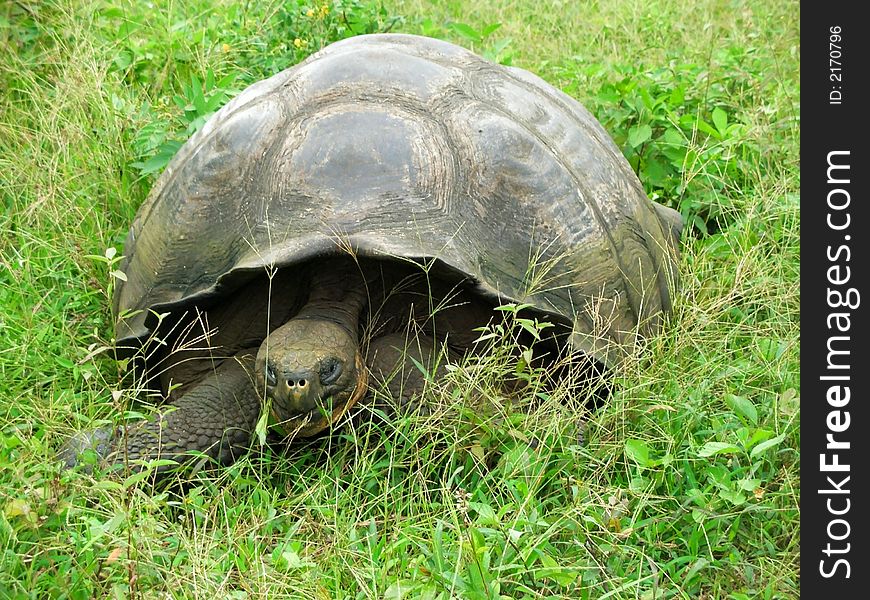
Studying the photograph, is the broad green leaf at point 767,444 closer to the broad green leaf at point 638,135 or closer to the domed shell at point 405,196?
the domed shell at point 405,196

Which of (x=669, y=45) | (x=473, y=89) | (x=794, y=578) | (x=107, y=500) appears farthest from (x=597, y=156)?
(x=669, y=45)

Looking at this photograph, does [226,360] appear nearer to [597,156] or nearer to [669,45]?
[597,156]

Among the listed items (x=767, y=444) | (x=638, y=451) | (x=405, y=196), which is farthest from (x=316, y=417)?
(x=767, y=444)

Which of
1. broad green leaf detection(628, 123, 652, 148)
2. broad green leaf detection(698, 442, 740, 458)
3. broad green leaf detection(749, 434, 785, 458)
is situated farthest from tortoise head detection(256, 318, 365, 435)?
broad green leaf detection(628, 123, 652, 148)

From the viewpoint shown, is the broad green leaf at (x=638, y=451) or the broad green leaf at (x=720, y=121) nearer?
the broad green leaf at (x=638, y=451)

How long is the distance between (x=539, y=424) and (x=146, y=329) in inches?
48.9

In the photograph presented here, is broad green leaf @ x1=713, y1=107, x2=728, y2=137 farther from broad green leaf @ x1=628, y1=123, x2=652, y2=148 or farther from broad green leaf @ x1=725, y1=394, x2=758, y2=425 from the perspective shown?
broad green leaf @ x1=725, y1=394, x2=758, y2=425

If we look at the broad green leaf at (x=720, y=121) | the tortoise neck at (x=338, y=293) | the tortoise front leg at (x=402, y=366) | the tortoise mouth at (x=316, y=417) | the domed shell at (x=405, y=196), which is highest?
the broad green leaf at (x=720, y=121)

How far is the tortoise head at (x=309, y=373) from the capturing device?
286 cm

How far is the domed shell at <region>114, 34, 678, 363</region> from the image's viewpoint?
121 inches

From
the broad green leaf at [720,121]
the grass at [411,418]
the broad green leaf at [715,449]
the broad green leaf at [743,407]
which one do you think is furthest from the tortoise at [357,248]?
the broad green leaf at [720,121]

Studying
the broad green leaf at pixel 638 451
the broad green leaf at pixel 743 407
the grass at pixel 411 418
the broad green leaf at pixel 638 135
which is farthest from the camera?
the broad green leaf at pixel 638 135

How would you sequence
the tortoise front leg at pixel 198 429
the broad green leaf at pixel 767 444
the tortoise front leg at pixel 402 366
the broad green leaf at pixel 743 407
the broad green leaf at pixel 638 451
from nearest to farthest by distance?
the broad green leaf at pixel 767 444, the broad green leaf at pixel 638 451, the broad green leaf at pixel 743 407, the tortoise front leg at pixel 198 429, the tortoise front leg at pixel 402 366
